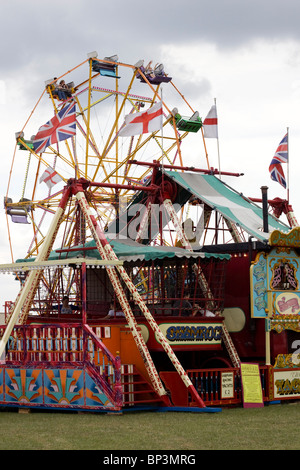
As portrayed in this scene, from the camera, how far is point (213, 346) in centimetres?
2033

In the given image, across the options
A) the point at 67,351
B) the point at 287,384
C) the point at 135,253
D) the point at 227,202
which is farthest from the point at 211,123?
the point at 67,351

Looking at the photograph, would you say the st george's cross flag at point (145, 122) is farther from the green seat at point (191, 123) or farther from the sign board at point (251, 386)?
the green seat at point (191, 123)

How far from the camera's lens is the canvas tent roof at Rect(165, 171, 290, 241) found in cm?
2211

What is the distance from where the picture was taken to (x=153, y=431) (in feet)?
48.3

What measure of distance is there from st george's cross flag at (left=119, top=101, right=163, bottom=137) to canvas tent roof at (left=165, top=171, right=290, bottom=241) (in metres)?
1.69

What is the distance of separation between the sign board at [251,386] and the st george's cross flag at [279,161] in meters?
8.61

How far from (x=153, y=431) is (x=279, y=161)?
45.0ft

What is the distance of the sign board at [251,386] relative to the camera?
63.3 ft

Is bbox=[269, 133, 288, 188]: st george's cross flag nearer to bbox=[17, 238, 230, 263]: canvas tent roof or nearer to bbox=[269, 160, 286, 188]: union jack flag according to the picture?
bbox=[269, 160, 286, 188]: union jack flag

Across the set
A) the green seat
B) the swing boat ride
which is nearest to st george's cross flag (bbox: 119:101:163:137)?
the swing boat ride

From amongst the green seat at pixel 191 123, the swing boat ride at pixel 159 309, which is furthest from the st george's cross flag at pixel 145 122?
the green seat at pixel 191 123

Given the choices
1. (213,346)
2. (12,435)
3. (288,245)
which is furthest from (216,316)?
(12,435)
